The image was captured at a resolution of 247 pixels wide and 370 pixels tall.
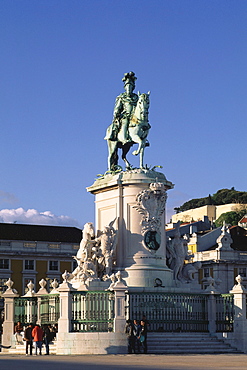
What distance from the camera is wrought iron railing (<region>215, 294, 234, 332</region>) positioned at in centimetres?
3544

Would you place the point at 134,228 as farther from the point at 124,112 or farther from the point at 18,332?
the point at 18,332

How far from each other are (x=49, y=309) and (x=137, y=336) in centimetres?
551

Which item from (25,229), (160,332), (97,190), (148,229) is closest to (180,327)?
(160,332)

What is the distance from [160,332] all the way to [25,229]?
46.4 meters

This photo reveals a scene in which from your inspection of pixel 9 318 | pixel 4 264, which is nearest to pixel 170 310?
pixel 9 318

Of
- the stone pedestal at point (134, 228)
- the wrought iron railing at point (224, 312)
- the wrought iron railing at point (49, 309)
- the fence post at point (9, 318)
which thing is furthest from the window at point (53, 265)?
the wrought iron railing at point (224, 312)

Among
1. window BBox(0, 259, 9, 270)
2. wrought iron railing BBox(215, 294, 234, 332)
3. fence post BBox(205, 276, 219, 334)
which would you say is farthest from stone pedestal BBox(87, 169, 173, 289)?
window BBox(0, 259, 9, 270)

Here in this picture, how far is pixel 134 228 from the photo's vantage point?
35156 mm

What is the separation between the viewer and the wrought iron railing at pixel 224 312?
35.4 meters

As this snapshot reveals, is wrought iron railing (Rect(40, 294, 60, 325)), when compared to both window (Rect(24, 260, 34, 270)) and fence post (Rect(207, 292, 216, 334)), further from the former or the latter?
window (Rect(24, 260, 34, 270))

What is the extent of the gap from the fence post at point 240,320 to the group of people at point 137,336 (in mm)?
4283

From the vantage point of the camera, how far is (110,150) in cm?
3722

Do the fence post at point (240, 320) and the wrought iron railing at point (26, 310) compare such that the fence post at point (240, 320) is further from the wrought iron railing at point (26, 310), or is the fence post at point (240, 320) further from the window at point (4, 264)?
the window at point (4, 264)

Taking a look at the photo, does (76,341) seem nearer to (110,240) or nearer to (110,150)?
(110,240)
